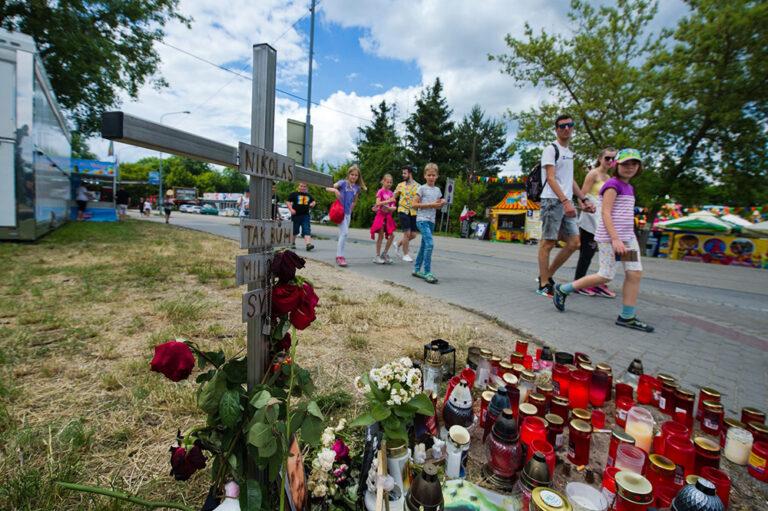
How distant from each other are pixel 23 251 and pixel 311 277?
18.3ft

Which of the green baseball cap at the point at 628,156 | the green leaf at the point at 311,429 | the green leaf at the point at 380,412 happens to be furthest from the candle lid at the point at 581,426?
the green baseball cap at the point at 628,156

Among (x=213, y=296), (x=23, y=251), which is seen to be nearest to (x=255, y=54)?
(x=213, y=296)

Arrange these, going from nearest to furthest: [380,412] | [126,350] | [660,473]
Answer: [380,412] < [660,473] < [126,350]

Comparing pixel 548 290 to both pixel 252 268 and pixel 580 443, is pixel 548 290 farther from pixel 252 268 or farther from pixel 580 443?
pixel 252 268

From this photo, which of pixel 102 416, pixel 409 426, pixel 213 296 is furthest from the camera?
pixel 213 296

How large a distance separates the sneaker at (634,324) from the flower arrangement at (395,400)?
3.50m

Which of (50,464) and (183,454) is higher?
(183,454)

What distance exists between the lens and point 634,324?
370 cm

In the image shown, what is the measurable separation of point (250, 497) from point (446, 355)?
1.60 metres

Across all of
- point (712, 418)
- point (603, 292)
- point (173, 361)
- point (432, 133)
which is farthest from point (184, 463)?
point (432, 133)

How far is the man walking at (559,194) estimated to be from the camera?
449cm

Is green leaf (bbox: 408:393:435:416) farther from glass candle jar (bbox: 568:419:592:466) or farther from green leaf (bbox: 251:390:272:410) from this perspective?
glass candle jar (bbox: 568:419:592:466)

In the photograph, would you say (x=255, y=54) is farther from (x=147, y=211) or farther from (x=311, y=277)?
(x=147, y=211)

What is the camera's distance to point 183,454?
1.02 meters
